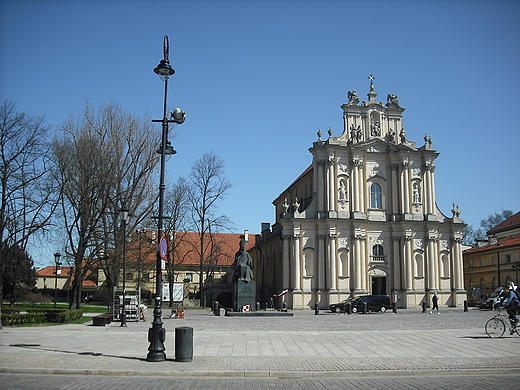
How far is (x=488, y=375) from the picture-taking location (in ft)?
39.7

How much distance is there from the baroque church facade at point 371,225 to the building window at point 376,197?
11 centimetres

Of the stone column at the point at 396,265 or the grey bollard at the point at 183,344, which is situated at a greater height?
the stone column at the point at 396,265

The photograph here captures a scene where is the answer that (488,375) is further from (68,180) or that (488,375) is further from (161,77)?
(68,180)

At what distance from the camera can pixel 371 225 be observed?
5284 cm

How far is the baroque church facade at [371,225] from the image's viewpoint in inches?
2005

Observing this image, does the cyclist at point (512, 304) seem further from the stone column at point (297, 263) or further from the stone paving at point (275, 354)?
the stone column at point (297, 263)

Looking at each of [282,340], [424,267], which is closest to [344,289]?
[424,267]

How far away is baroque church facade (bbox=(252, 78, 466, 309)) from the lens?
50938mm

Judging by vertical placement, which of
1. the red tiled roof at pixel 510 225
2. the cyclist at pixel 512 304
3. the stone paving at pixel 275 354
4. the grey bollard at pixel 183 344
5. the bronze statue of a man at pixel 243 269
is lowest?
the stone paving at pixel 275 354

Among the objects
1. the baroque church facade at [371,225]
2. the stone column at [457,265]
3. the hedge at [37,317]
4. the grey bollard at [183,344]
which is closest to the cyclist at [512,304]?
the grey bollard at [183,344]

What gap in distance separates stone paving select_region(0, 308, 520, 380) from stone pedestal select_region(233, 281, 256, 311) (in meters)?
14.3

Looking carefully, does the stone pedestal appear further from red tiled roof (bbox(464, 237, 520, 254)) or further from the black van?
red tiled roof (bbox(464, 237, 520, 254))

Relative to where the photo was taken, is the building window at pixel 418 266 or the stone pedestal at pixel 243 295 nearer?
the stone pedestal at pixel 243 295

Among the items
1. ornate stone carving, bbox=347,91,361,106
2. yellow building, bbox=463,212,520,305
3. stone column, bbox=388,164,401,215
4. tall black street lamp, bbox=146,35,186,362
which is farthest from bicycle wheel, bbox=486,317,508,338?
ornate stone carving, bbox=347,91,361,106
